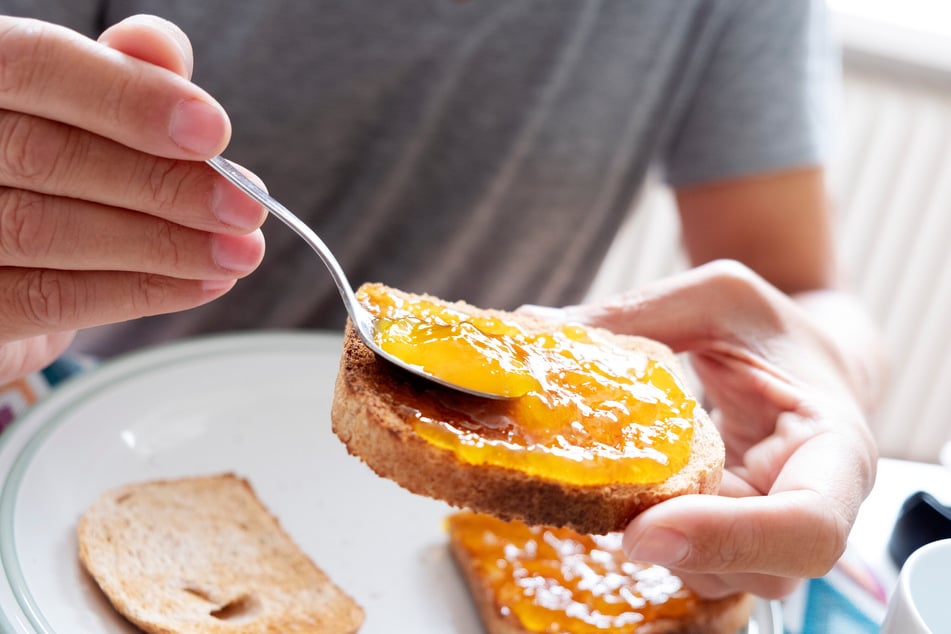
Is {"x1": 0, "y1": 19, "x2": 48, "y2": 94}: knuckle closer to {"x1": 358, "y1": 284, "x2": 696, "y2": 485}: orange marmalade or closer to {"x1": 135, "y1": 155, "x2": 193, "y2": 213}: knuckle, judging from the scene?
{"x1": 135, "y1": 155, "x2": 193, "y2": 213}: knuckle

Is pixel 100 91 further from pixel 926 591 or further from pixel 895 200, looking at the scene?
pixel 895 200

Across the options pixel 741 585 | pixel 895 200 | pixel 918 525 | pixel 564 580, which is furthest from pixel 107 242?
pixel 895 200

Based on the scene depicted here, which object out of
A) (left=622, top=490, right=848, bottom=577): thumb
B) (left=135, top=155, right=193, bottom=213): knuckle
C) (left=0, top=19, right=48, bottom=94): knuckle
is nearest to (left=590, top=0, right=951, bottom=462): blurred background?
(left=622, top=490, right=848, bottom=577): thumb

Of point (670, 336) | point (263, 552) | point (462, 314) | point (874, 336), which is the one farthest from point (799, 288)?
point (263, 552)

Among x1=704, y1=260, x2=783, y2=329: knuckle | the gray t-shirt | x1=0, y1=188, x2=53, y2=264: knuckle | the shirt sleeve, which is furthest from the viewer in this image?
the shirt sleeve

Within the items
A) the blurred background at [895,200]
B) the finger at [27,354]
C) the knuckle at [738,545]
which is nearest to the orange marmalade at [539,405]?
the knuckle at [738,545]

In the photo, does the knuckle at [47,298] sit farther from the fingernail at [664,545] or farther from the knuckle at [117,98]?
the fingernail at [664,545]
